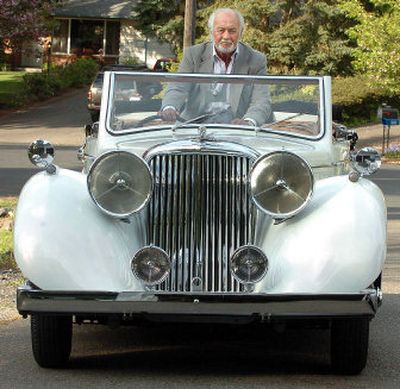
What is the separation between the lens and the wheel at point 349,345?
6.87 meters

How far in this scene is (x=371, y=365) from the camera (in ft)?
24.2

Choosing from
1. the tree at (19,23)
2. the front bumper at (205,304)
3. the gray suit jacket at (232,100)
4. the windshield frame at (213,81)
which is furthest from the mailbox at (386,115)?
the front bumper at (205,304)

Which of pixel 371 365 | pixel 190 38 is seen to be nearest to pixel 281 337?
pixel 371 365

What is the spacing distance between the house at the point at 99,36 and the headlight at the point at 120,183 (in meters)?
59.1

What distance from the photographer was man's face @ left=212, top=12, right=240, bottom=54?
8633 millimetres

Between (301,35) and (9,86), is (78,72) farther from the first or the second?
(301,35)

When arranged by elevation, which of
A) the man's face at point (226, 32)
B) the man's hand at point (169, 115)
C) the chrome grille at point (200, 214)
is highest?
the man's face at point (226, 32)

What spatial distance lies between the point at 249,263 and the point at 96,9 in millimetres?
62003

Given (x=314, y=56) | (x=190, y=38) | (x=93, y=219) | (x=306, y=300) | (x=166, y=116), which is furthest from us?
(x=314, y=56)

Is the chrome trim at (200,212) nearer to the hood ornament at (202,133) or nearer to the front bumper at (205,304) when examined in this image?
the hood ornament at (202,133)

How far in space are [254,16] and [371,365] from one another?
34.6 meters

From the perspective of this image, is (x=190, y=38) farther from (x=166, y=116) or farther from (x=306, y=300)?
(x=306, y=300)

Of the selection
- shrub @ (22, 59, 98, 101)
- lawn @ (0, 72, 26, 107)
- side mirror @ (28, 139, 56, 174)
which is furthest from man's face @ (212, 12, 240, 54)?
shrub @ (22, 59, 98, 101)

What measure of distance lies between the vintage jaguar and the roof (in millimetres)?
59338
